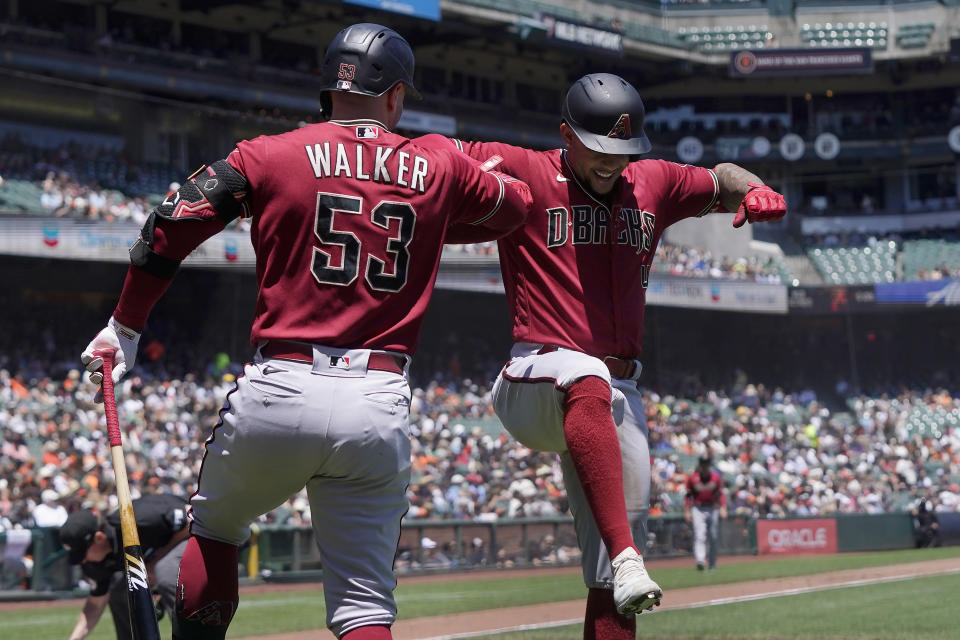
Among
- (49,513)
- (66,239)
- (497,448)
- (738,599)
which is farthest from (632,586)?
(66,239)

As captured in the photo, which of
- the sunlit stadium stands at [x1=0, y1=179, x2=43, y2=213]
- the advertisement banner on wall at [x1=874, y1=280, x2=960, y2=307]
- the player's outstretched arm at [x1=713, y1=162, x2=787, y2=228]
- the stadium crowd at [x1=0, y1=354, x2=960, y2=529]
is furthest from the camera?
the advertisement banner on wall at [x1=874, y1=280, x2=960, y2=307]

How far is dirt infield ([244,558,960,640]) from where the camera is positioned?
961 centimetres

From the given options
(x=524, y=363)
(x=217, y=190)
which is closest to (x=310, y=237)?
(x=217, y=190)

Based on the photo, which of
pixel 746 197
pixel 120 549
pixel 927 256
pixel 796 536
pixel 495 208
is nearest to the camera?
pixel 495 208

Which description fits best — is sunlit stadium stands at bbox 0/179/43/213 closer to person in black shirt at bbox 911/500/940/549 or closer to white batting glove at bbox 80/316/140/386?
person in black shirt at bbox 911/500/940/549

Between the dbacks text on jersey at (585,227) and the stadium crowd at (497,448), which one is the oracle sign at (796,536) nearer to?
the stadium crowd at (497,448)

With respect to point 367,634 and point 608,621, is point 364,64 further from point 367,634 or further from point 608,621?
point 608,621

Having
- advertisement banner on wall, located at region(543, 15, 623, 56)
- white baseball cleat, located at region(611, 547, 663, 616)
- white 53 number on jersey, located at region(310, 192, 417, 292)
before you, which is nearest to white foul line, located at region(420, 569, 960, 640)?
white baseball cleat, located at region(611, 547, 663, 616)

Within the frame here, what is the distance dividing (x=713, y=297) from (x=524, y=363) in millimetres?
31727

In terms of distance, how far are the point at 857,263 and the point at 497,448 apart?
20.6 metres

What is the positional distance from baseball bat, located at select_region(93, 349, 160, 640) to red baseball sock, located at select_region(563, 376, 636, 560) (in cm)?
147

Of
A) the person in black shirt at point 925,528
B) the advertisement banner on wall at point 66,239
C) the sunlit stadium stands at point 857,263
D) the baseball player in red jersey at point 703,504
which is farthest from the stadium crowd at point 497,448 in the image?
the sunlit stadium stands at point 857,263

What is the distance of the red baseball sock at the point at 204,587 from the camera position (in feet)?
12.0

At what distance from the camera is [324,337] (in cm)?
347
